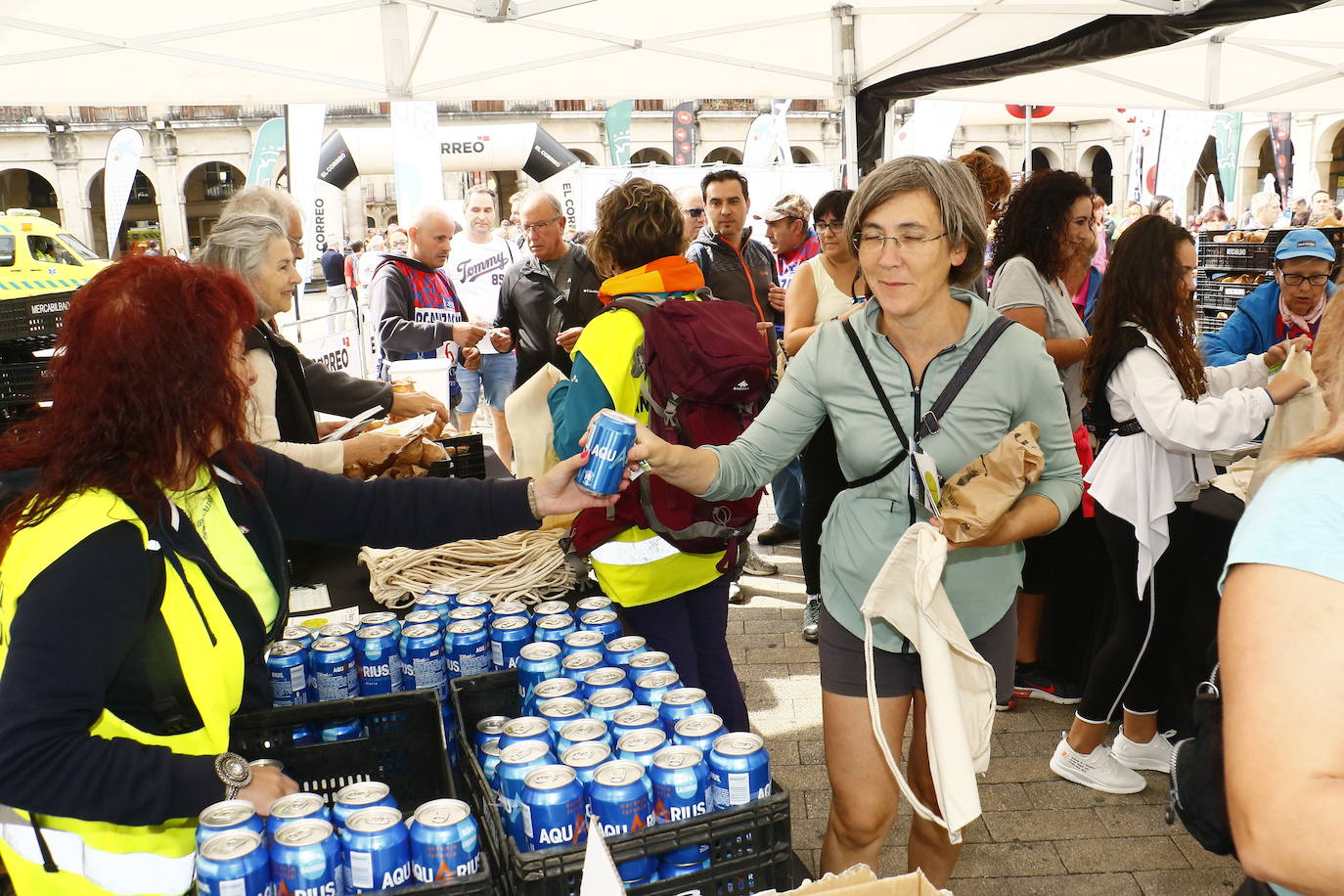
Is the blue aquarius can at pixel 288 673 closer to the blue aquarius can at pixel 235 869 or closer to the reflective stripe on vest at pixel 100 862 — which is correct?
the reflective stripe on vest at pixel 100 862

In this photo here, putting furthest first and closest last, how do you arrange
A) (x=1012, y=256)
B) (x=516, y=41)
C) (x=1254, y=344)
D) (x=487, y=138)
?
1. (x=487, y=138)
2. (x=516, y=41)
3. (x=1254, y=344)
4. (x=1012, y=256)

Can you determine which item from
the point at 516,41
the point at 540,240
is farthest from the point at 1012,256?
the point at 516,41

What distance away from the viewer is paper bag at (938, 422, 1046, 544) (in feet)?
6.10

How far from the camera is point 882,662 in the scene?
2018 millimetres

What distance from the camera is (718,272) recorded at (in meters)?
5.15

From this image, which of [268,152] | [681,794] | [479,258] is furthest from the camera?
[268,152]

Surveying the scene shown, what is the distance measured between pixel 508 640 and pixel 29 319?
3.66 m

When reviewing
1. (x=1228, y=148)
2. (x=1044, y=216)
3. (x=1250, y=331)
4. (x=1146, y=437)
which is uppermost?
(x=1228, y=148)

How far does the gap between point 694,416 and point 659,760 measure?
1.37 metres

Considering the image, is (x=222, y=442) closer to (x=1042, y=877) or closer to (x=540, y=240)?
(x=1042, y=877)

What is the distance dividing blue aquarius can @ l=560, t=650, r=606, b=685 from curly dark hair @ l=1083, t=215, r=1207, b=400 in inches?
72.9

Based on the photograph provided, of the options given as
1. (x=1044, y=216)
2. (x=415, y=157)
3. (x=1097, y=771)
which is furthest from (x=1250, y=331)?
(x=415, y=157)

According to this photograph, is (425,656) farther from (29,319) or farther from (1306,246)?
(29,319)

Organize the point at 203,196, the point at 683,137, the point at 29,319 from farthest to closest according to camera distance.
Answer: the point at 203,196 → the point at 683,137 → the point at 29,319
